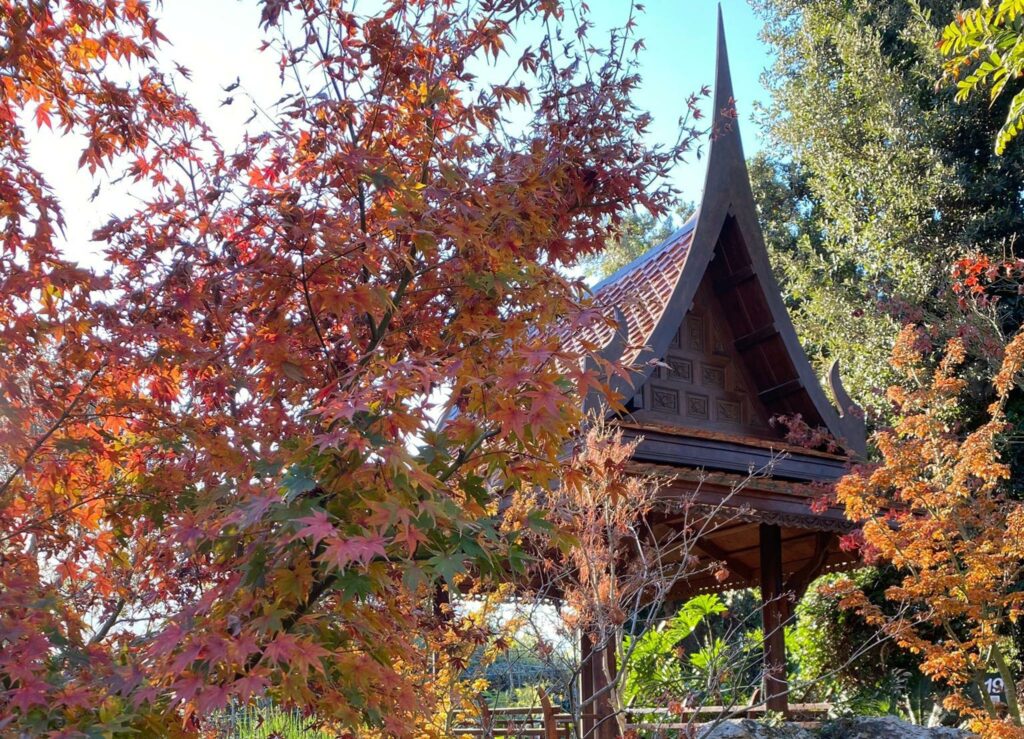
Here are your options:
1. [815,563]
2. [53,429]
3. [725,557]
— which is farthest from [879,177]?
[53,429]

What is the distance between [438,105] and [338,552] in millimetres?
1717

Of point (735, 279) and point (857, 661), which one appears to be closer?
point (735, 279)

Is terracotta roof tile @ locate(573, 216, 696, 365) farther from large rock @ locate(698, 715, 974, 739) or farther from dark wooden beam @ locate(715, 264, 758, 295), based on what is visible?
large rock @ locate(698, 715, 974, 739)

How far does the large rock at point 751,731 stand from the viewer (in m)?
6.21

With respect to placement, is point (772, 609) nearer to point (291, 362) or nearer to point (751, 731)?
point (751, 731)

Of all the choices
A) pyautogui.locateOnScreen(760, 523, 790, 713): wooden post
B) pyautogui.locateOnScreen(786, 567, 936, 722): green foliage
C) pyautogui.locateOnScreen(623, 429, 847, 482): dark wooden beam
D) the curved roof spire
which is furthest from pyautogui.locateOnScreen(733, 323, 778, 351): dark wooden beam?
pyautogui.locateOnScreen(786, 567, 936, 722): green foliage

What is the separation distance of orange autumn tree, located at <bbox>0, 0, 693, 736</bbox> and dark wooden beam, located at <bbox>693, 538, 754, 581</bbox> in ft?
24.7

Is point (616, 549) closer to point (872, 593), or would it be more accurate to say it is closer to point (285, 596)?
point (285, 596)

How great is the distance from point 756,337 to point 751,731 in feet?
11.3

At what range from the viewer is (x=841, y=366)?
16.0 meters

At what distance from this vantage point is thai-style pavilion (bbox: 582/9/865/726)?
302 inches

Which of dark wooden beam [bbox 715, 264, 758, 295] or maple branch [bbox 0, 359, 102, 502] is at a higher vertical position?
dark wooden beam [bbox 715, 264, 758, 295]

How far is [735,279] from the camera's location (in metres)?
8.52

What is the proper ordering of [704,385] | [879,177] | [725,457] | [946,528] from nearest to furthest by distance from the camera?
[725,457], [946,528], [704,385], [879,177]
